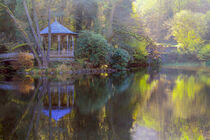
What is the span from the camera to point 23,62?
20312 mm

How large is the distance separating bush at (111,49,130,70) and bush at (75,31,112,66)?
1465 mm

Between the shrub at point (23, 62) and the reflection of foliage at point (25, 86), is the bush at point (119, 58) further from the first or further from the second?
the reflection of foliage at point (25, 86)

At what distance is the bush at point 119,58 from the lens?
24.1m

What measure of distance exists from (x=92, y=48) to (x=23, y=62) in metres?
6.59

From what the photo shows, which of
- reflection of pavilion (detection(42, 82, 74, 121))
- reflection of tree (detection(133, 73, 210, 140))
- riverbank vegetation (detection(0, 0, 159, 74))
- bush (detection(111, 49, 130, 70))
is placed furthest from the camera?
riverbank vegetation (detection(0, 0, 159, 74))

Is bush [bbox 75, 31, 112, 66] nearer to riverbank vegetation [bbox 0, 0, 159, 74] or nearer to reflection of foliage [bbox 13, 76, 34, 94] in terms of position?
riverbank vegetation [bbox 0, 0, 159, 74]

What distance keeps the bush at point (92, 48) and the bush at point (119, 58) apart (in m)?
1.46

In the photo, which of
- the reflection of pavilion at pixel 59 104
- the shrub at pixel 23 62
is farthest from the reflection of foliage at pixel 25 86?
the shrub at pixel 23 62

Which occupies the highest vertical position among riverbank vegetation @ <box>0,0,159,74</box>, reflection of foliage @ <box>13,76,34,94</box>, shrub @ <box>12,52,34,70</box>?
riverbank vegetation @ <box>0,0,159,74</box>

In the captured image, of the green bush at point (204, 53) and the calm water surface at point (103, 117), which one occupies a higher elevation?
the green bush at point (204, 53)

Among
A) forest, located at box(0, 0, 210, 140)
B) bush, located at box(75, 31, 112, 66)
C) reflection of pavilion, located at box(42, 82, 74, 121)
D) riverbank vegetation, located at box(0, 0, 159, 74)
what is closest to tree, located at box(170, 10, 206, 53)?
forest, located at box(0, 0, 210, 140)

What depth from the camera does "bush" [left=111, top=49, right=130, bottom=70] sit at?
78.9 feet

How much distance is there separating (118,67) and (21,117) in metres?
18.9

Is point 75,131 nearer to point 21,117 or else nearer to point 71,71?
point 21,117
